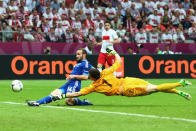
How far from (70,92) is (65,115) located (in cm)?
201

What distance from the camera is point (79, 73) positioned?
1237 cm

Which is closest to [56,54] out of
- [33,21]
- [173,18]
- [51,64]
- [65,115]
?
[51,64]

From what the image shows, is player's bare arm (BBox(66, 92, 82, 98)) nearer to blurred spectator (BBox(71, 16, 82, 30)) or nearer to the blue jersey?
the blue jersey

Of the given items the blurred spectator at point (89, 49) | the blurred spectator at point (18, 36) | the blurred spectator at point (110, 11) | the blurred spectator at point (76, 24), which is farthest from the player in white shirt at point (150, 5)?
the blurred spectator at point (18, 36)

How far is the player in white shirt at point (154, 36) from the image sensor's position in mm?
27230

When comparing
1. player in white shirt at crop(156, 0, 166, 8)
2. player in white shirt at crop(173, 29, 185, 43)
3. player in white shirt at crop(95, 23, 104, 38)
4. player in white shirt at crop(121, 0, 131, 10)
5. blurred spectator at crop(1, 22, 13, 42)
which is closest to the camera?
blurred spectator at crop(1, 22, 13, 42)

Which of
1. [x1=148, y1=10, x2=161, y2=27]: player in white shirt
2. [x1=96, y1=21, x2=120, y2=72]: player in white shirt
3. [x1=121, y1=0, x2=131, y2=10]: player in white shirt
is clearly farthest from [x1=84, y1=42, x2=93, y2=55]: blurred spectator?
[x1=96, y1=21, x2=120, y2=72]: player in white shirt

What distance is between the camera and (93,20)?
27609mm

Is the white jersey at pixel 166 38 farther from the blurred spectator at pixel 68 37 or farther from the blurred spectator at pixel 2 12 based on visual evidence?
the blurred spectator at pixel 2 12

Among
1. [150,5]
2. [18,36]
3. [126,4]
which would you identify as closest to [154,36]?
[126,4]

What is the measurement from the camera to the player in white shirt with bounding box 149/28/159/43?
89.3ft

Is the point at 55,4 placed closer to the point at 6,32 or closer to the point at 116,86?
the point at 6,32

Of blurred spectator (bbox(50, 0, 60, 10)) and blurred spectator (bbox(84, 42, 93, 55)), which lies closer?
blurred spectator (bbox(84, 42, 93, 55))

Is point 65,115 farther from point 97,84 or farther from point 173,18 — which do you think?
point 173,18
